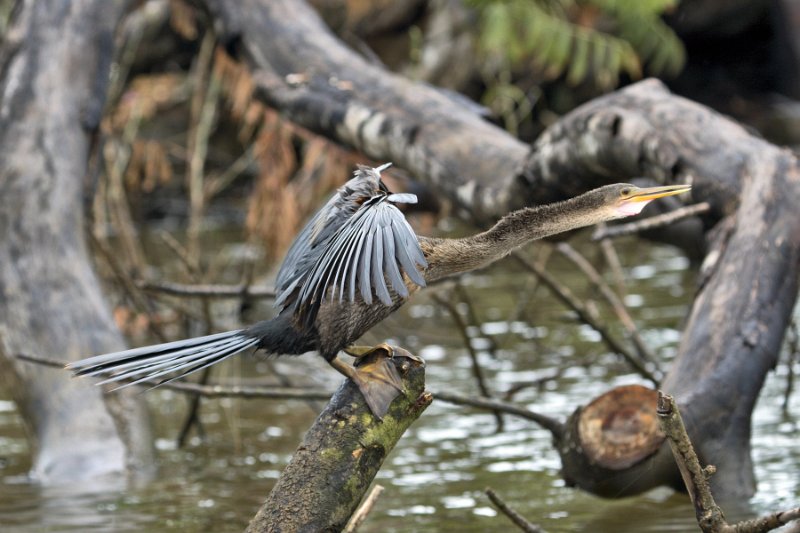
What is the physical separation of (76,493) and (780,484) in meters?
2.53

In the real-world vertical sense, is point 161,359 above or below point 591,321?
below

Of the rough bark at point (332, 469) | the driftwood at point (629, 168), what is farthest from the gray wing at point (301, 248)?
the driftwood at point (629, 168)

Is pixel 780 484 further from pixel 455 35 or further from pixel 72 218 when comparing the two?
pixel 455 35

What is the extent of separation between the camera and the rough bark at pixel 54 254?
4438 mm

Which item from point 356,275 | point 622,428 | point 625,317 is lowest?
point 622,428

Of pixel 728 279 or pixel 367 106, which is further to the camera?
pixel 367 106

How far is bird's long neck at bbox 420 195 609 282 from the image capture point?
2861 millimetres

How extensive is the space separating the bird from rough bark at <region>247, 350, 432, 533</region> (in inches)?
1.8

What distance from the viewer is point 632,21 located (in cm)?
772

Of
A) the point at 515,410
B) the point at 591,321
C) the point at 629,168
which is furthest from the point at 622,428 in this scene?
the point at 591,321

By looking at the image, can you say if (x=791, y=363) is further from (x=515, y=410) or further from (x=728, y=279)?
(x=515, y=410)

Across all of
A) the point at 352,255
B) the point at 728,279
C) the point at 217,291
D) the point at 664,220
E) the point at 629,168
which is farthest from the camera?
the point at 217,291

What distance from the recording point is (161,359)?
2426 millimetres

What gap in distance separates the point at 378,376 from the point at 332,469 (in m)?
0.23
